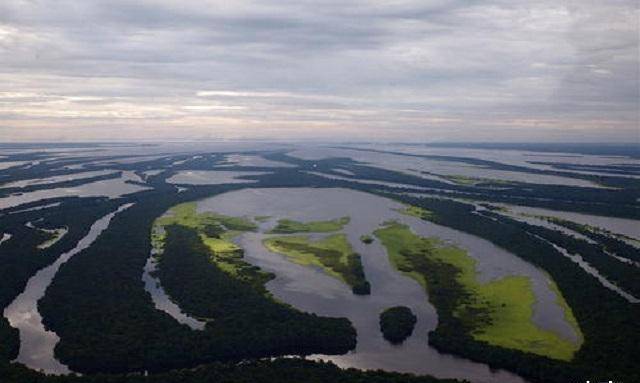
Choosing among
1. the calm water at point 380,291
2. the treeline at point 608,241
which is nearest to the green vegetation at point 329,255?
the calm water at point 380,291

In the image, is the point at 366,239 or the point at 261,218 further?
the point at 261,218

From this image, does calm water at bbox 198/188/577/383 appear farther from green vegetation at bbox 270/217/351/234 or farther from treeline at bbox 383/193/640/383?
green vegetation at bbox 270/217/351/234

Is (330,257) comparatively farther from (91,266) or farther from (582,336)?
(582,336)

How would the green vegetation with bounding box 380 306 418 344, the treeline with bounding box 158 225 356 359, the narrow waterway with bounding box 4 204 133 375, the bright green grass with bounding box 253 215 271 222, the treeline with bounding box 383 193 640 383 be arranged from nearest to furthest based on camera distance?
the treeline with bounding box 383 193 640 383
the narrow waterway with bounding box 4 204 133 375
the treeline with bounding box 158 225 356 359
the green vegetation with bounding box 380 306 418 344
the bright green grass with bounding box 253 215 271 222

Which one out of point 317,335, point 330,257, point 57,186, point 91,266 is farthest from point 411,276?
point 57,186

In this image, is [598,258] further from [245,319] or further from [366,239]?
[245,319]

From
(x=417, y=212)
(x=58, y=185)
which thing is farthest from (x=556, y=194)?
(x=58, y=185)

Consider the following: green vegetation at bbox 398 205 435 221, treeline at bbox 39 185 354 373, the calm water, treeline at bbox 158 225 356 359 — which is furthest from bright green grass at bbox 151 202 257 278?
green vegetation at bbox 398 205 435 221
